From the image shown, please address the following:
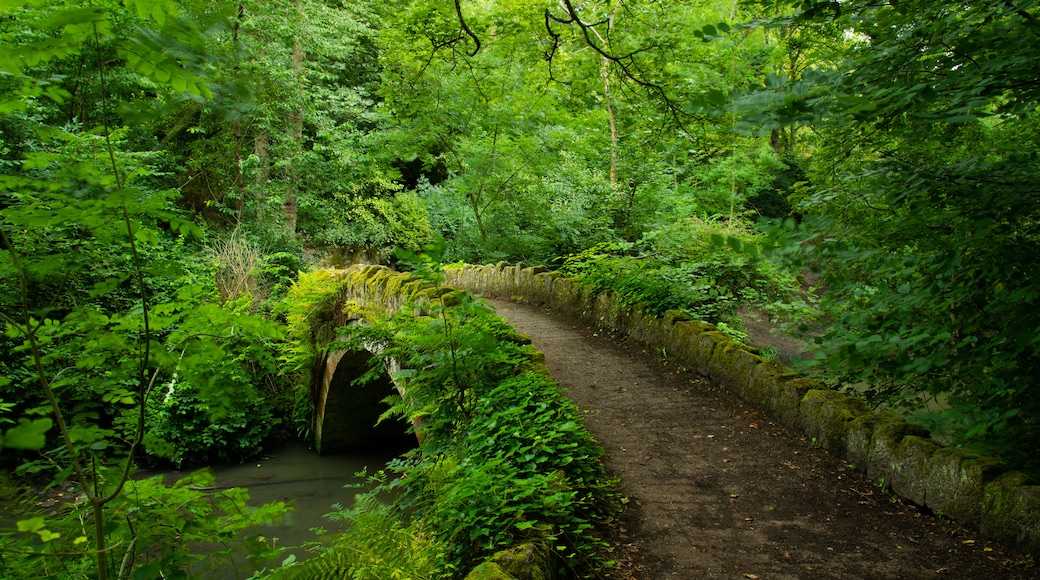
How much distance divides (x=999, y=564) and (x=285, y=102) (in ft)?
51.0

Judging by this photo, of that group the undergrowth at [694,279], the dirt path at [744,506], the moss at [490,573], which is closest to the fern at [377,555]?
the moss at [490,573]

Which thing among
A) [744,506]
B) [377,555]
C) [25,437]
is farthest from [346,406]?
[25,437]

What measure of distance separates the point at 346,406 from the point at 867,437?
10133mm

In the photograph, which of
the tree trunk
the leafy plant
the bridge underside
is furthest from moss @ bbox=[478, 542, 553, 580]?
the tree trunk

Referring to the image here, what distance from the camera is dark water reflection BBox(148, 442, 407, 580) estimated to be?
9.00 m

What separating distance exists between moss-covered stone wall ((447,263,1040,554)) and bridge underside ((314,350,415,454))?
5.81 metres

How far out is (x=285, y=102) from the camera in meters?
14.4

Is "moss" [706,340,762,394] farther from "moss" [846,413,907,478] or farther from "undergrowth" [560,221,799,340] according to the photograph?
"undergrowth" [560,221,799,340]

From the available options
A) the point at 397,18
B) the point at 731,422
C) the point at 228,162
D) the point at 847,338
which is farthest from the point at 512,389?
the point at 228,162

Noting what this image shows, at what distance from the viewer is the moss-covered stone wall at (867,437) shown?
10.1 feet

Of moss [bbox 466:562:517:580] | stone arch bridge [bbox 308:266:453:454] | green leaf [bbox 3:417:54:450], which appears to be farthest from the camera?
stone arch bridge [bbox 308:266:453:454]

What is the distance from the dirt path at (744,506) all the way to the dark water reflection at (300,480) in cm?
546

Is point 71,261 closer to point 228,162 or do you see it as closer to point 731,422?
point 731,422

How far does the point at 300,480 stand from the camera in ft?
35.7
